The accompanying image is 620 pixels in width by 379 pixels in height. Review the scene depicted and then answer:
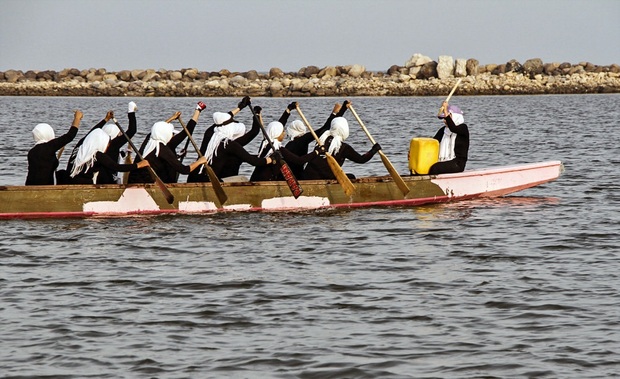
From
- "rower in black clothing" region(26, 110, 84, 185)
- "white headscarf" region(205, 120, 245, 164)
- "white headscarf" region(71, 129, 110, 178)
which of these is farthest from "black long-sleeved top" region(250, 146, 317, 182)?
"rower in black clothing" region(26, 110, 84, 185)

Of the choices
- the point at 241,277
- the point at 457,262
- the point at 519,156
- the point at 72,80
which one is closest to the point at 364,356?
the point at 241,277

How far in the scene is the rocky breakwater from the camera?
94.2m

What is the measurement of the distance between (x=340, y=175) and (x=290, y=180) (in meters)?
0.83

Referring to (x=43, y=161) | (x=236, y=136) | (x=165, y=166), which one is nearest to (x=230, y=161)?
(x=236, y=136)

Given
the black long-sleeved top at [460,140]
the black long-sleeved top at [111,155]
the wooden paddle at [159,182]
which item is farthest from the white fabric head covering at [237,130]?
the black long-sleeved top at [460,140]

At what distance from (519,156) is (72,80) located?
76.6 metres

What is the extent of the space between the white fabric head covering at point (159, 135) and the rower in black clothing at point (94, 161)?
491mm

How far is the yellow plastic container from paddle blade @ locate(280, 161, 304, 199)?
2.15m

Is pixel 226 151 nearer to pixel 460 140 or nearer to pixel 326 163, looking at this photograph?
pixel 326 163

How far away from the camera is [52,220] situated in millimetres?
17594

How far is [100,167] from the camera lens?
1775 centimetres

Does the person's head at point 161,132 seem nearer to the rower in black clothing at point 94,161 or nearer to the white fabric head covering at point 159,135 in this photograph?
the white fabric head covering at point 159,135

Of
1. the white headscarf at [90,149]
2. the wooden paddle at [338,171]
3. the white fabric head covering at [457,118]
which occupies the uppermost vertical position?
the white fabric head covering at [457,118]

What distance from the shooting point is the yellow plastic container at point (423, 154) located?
62.2 feet
